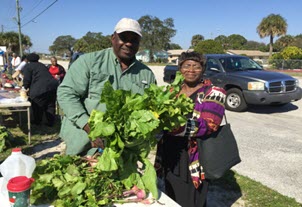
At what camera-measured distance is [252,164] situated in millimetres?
5223

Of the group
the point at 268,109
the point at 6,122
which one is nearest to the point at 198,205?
the point at 6,122

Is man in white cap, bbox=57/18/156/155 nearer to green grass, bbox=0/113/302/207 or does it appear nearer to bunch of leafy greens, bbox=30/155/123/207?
bunch of leafy greens, bbox=30/155/123/207

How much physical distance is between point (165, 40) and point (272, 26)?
30413 mm

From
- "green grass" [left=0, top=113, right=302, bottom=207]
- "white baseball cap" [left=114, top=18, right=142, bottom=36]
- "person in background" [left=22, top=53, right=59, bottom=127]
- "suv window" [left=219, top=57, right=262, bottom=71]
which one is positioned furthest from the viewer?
"suv window" [left=219, top=57, right=262, bottom=71]

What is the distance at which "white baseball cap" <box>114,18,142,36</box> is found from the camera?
86.6 inches

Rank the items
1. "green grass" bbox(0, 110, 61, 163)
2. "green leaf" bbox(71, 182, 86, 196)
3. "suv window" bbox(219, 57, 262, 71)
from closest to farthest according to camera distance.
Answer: "green leaf" bbox(71, 182, 86, 196) → "green grass" bbox(0, 110, 61, 163) → "suv window" bbox(219, 57, 262, 71)


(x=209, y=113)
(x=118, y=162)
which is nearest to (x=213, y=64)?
(x=209, y=113)

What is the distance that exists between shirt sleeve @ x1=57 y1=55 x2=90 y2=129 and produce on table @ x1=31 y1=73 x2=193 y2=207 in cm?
35

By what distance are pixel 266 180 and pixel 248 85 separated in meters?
4.93

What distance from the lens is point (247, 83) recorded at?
905 centimetres

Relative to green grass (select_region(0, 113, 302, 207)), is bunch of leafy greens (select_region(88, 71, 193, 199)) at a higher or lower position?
higher

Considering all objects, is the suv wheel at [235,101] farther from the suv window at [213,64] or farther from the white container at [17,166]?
the white container at [17,166]

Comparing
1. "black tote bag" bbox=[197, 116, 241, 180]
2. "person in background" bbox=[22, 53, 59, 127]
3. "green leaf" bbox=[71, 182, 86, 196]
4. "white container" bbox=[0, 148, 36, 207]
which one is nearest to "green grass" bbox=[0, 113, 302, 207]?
"black tote bag" bbox=[197, 116, 241, 180]

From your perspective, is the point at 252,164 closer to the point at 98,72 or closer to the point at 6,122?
the point at 98,72
